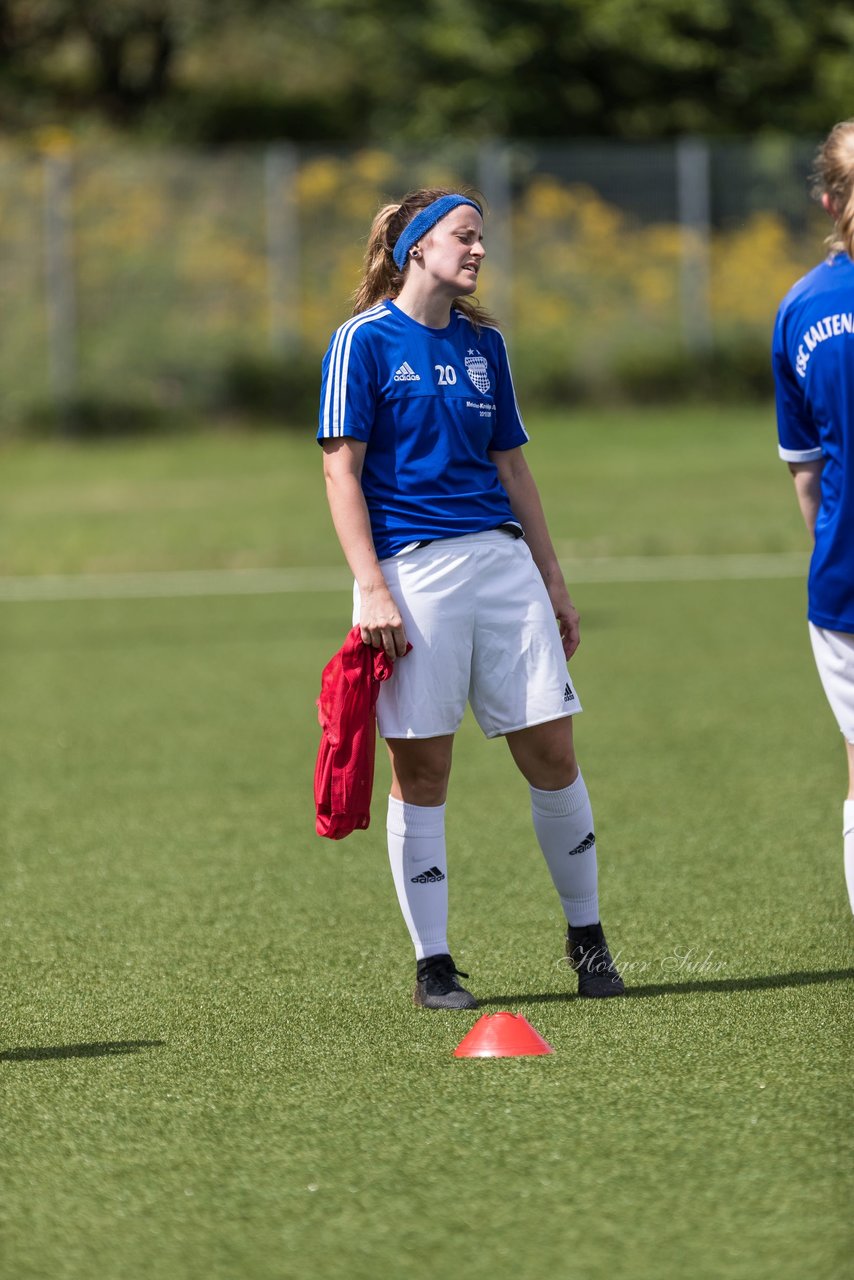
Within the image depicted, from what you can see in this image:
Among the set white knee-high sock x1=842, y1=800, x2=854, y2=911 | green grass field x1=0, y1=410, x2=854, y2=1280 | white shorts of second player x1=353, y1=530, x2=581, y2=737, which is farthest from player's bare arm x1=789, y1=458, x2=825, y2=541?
green grass field x1=0, y1=410, x2=854, y2=1280

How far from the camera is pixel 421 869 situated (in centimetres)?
509

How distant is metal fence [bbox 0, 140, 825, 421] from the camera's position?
22.2 metres

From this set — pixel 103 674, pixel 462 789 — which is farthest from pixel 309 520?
pixel 462 789

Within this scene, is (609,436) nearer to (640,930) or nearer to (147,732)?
(147,732)

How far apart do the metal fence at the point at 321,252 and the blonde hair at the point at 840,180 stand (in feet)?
58.7

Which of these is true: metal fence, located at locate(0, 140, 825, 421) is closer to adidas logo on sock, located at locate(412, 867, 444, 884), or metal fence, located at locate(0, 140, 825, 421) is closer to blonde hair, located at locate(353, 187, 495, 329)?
blonde hair, located at locate(353, 187, 495, 329)

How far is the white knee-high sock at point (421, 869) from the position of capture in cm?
508

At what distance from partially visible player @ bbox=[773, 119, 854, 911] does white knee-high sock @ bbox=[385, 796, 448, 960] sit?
3.84 feet

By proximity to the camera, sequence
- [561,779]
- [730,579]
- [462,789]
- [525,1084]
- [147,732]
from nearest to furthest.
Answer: [525,1084] < [561,779] < [462,789] < [147,732] < [730,579]

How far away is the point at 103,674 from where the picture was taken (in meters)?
11.6

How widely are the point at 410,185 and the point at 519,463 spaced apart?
18.4 metres

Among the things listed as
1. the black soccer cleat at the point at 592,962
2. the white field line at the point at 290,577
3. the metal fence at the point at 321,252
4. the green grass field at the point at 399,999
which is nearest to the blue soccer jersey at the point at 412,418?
the black soccer cleat at the point at 592,962

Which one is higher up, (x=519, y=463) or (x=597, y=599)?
(x=519, y=463)

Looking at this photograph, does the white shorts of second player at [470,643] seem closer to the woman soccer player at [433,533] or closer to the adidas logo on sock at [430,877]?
the woman soccer player at [433,533]
